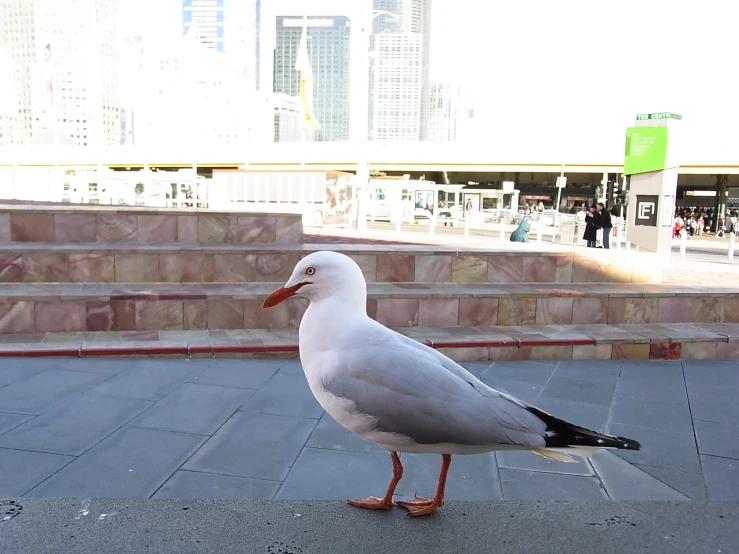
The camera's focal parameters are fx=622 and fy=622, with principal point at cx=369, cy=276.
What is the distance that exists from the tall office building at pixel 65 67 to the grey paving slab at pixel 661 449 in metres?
38.5

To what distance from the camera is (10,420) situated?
13.7 ft

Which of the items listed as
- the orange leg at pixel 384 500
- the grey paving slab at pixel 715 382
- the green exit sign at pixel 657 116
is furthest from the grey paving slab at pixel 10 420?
the green exit sign at pixel 657 116

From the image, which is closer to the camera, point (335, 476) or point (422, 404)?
point (422, 404)

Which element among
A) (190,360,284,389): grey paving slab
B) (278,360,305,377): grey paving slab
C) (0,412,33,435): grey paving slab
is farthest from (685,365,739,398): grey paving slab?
(0,412,33,435): grey paving slab

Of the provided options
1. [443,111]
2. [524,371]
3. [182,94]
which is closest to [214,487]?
[524,371]

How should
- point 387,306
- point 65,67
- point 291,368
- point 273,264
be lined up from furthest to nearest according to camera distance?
1. point 65,67
2. point 273,264
3. point 387,306
4. point 291,368

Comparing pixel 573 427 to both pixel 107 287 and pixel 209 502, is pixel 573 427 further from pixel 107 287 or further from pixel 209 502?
pixel 107 287

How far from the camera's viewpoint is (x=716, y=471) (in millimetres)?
3830

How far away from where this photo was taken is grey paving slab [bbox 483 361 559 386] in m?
5.84

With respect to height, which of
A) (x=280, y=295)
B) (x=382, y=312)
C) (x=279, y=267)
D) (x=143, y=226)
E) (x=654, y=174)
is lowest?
(x=382, y=312)

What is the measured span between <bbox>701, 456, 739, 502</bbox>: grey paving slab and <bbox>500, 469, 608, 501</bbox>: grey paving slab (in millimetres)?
646

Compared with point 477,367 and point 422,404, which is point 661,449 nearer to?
point 477,367

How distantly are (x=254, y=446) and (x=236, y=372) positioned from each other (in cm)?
171

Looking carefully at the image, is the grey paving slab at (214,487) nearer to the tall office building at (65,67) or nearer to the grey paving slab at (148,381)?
the grey paving slab at (148,381)
